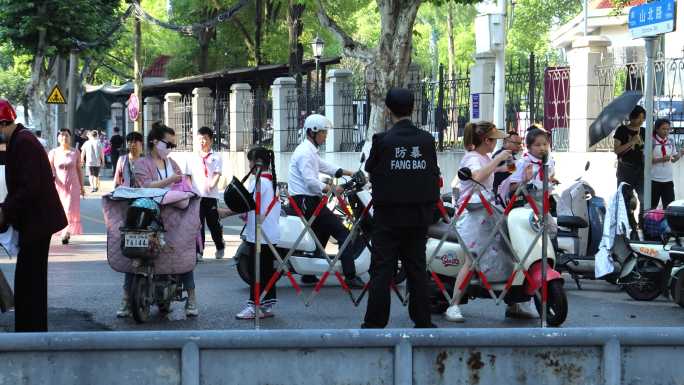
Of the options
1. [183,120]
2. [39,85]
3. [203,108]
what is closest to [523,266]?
[203,108]

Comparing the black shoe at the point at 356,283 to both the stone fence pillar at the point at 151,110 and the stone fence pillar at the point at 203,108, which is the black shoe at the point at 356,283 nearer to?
the stone fence pillar at the point at 203,108

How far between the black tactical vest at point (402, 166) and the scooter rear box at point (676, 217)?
3.14 metres

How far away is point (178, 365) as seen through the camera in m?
5.41

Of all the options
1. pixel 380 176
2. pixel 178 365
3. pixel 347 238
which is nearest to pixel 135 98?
pixel 347 238

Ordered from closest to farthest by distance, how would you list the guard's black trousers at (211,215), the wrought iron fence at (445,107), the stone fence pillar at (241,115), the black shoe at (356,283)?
the black shoe at (356,283)
the guard's black trousers at (211,215)
the wrought iron fence at (445,107)
the stone fence pillar at (241,115)

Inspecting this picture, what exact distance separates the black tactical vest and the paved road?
Result: 6.29 ft

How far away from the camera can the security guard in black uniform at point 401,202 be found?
7887 mm

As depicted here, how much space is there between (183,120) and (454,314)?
28.5 m

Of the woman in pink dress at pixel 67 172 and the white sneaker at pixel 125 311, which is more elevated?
the woman in pink dress at pixel 67 172

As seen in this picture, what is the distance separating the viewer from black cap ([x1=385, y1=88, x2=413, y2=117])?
798 centimetres

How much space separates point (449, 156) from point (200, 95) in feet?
45.8

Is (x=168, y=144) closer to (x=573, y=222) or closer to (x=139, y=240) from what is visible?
(x=139, y=240)

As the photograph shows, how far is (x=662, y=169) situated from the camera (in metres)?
14.0

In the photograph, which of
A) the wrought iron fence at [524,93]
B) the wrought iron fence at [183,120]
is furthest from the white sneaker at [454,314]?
the wrought iron fence at [183,120]
